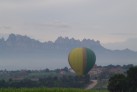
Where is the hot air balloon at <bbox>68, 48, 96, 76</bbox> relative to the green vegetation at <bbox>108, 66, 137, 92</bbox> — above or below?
above

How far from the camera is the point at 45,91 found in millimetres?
40531

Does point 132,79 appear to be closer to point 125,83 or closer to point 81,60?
point 125,83

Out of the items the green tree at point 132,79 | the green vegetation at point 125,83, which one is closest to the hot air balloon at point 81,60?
the green vegetation at point 125,83

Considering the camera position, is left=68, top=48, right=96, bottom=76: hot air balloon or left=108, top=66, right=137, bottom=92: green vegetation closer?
left=108, top=66, right=137, bottom=92: green vegetation

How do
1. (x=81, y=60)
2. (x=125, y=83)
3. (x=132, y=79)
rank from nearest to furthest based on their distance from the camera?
1. (x=125, y=83)
2. (x=132, y=79)
3. (x=81, y=60)

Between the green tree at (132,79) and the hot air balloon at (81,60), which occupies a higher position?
the hot air balloon at (81,60)

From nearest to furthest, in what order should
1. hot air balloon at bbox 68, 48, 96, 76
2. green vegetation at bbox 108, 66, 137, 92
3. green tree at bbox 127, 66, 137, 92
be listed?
1. green tree at bbox 127, 66, 137, 92
2. green vegetation at bbox 108, 66, 137, 92
3. hot air balloon at bbox 68, 48, 96, 76

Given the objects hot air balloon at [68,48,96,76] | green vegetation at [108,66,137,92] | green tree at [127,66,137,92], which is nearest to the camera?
green tree at [127,66,137,92]

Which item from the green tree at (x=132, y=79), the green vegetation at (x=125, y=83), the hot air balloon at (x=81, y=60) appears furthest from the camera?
the hot air balloon at (x=81, y=60)

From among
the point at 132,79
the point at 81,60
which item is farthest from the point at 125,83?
the point at 81,60

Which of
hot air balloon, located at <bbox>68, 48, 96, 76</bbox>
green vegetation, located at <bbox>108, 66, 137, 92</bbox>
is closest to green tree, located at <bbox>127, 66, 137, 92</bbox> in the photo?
green vegetation, located at <bbox>108, 66, 137, 92</bbox>

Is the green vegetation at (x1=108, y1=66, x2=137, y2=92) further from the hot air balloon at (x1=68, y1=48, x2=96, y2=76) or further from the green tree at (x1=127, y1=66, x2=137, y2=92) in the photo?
the hot air balloon at (x1=68, y1=48, x2=96, y2=76)

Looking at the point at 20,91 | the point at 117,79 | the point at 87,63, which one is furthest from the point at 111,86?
the point at 20,91

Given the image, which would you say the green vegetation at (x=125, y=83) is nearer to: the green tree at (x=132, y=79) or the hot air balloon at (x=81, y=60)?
the green tree at (x=132, y=79)
